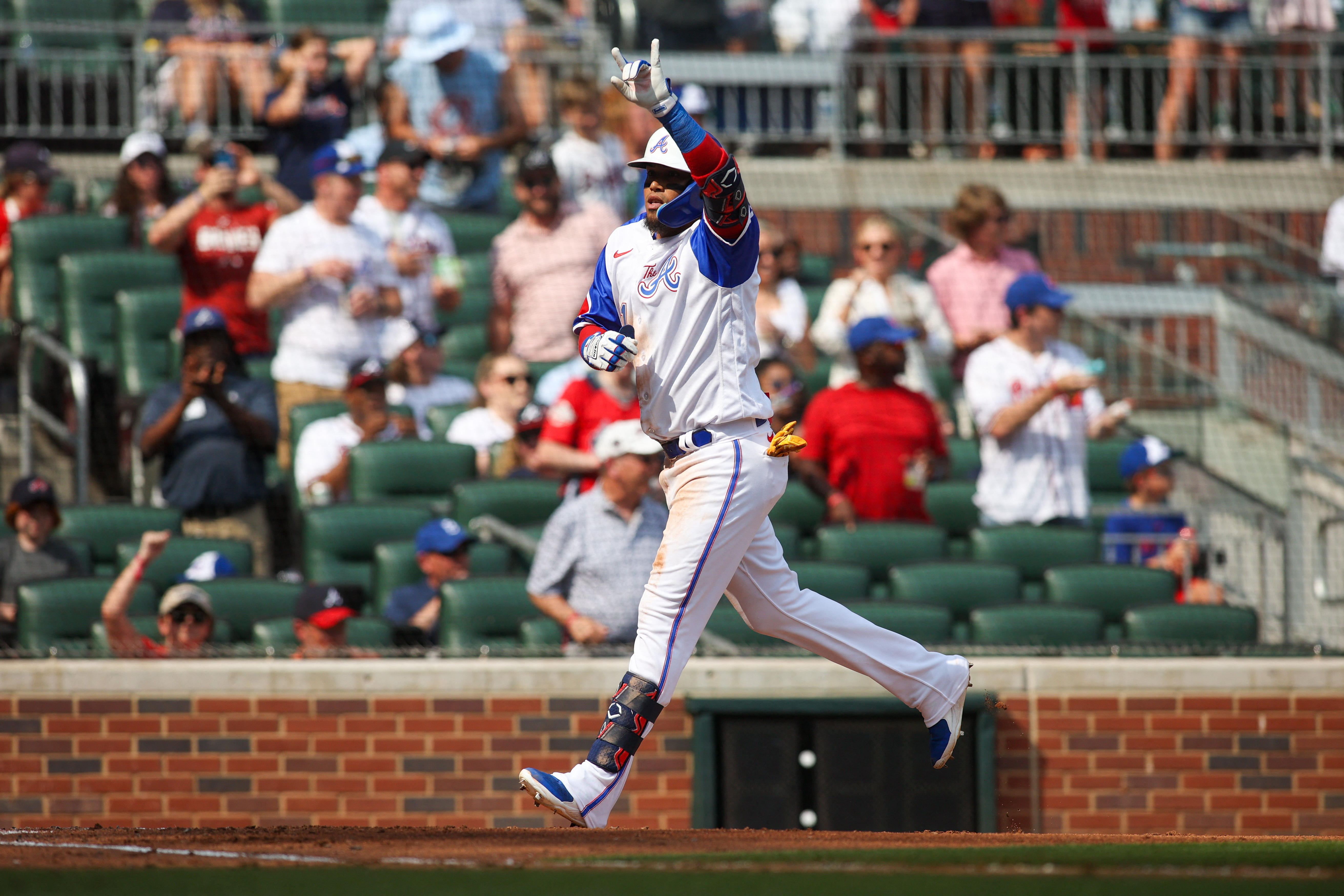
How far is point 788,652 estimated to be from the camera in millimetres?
6473

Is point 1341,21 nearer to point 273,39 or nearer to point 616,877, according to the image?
point 273,39

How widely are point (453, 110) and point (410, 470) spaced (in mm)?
3451

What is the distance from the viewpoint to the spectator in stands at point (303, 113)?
9.78 metres

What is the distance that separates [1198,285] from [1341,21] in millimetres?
3328

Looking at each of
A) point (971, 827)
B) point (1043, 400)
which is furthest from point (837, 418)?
point (971, 827)

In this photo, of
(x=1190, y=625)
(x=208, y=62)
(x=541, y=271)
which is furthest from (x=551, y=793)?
(x=208, y=62)

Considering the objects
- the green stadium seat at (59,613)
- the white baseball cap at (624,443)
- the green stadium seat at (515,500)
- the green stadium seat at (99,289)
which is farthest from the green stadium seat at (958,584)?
the green stadium seat at (99,289)

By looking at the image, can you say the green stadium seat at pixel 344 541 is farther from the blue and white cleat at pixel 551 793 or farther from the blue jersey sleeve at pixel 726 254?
the blue jersey sleeve at pixel 726 254

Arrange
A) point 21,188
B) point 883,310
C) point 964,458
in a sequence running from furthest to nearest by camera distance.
A: point 21,188
point 883,310
point 964,458

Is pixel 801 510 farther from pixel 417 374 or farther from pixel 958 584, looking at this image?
pixel 417 374

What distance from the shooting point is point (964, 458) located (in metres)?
8.34

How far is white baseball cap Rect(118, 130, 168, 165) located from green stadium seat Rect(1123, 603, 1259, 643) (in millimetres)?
5668

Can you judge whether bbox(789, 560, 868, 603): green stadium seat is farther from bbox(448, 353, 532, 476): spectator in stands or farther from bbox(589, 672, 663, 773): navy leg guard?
bbox(589, 672, 663, 773): navy leg guard

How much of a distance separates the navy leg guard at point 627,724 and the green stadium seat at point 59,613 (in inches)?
111
